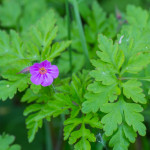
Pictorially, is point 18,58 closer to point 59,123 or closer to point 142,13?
point 59,123

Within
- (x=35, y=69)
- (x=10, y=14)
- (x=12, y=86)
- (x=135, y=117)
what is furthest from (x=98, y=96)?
(x=10, y=14)

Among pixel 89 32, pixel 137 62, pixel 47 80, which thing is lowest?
pixel 47 80

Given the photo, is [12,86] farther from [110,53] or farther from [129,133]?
[129,133]

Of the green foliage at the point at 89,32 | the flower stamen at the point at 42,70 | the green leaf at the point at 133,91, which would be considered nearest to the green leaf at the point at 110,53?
the green leaf at the point at 133,91

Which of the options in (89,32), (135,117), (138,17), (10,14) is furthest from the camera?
(10,14)

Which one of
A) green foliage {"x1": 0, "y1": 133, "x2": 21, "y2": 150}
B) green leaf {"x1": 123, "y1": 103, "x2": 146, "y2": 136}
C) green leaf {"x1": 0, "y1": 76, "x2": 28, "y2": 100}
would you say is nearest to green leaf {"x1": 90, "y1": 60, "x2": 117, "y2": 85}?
green leaf {"x1": 123, "y1": 103, "x2": 146, "y2": 136}

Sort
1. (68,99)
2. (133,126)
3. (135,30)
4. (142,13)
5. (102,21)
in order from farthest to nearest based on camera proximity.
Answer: (102,21) → (142,13) → (135,30) → (68,99) → (133,126)

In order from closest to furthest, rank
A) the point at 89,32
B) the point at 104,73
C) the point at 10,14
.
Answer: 1. the point at 104,73
2. the point at 89,32
3. the point at 10,14

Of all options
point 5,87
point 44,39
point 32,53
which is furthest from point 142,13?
point 5,87
